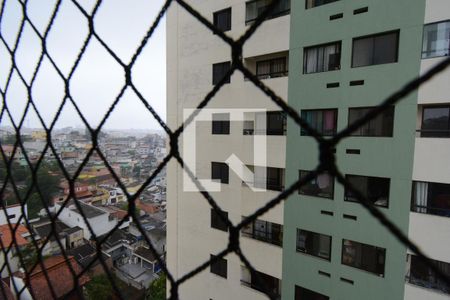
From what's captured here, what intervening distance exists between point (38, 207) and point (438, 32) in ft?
31.2

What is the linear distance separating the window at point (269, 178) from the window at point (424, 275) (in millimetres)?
1357

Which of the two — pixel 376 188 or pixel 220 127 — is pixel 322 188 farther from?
pixel 220 127

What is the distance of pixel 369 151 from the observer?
2.20 meters

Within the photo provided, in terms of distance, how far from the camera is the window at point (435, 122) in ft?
6.40

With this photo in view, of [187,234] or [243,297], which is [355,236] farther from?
[187,234]

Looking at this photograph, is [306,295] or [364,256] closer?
[364,256]

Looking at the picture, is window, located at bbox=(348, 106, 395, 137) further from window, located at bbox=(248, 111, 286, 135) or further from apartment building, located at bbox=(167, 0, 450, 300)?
window, located at bbox=(248, 111, 286, 135)

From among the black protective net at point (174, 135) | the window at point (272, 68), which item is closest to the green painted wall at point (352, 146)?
the window at point (272, 68)

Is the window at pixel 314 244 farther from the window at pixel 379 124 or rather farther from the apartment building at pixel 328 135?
the window at pixel 379 124

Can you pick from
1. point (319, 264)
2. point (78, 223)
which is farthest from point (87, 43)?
point (78, 223)

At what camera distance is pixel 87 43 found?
0.59 meters

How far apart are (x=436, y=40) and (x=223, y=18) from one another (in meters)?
2.20

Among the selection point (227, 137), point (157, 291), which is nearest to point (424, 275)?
point (227, 137)

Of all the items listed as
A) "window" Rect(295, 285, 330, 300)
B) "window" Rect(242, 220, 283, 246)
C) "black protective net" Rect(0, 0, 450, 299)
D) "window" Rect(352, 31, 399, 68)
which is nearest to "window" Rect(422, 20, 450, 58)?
"window" Rect(352, 31, 399, 68)
